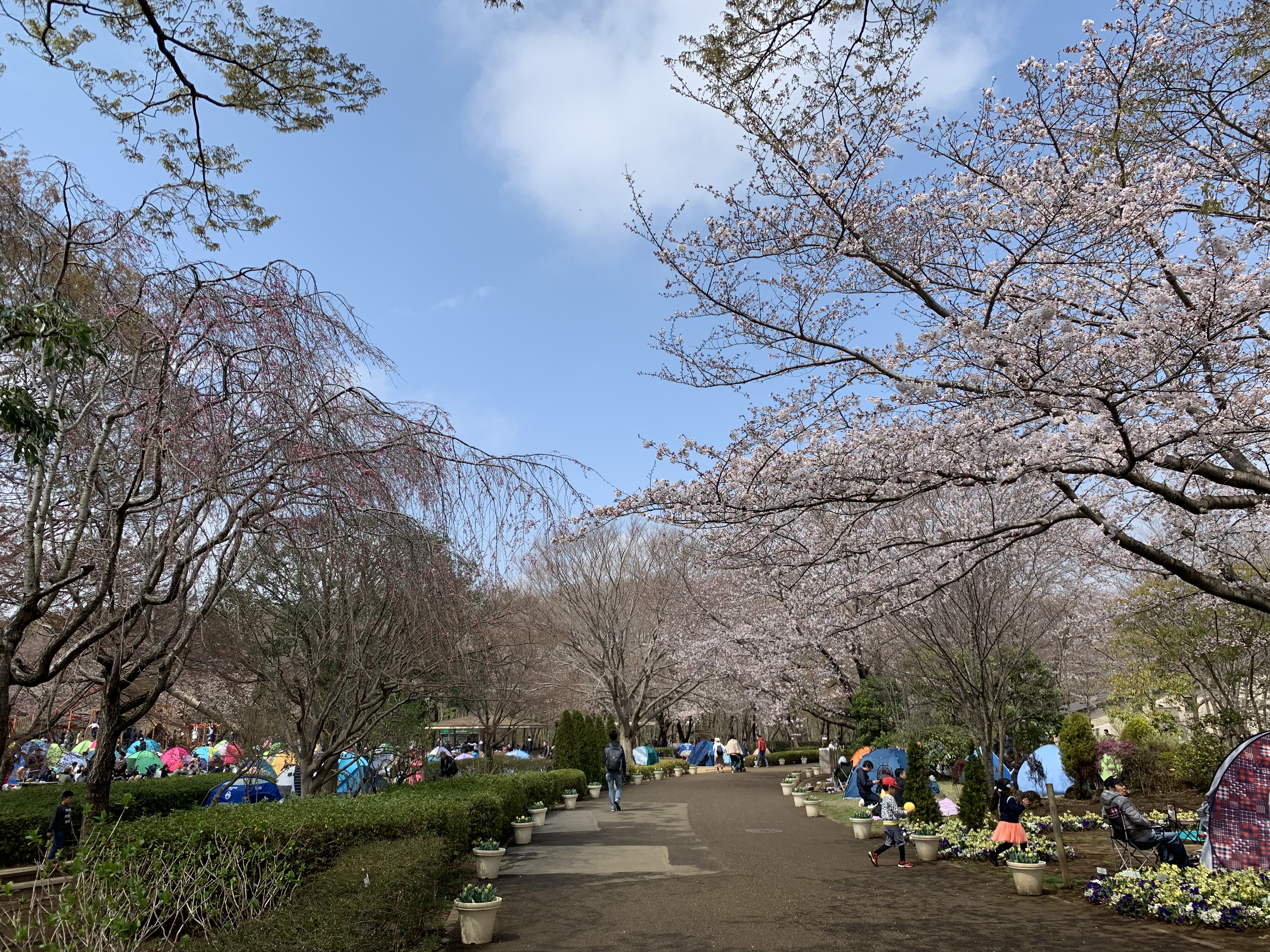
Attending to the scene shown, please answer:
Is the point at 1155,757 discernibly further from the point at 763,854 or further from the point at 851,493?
the point at 851,493

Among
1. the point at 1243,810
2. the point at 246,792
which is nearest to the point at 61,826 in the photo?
the point at 246,792

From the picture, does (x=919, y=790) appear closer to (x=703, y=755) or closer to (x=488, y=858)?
(x=488, y=858)

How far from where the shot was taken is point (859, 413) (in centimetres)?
773

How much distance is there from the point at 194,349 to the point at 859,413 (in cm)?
547

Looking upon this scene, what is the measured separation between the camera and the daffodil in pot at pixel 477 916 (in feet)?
23.0

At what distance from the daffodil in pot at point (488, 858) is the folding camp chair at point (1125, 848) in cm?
698

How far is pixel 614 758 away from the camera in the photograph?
17875 millimetres

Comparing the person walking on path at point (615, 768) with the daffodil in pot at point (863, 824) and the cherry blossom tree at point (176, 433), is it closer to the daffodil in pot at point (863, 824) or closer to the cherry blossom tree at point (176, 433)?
the daffodil in pot at point (863, 824)

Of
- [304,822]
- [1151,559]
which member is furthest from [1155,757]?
[304,822]

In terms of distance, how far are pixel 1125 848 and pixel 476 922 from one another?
288 inches

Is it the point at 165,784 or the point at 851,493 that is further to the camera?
the point at 165,784

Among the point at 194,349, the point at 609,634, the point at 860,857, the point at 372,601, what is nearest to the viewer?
the point at 194,349

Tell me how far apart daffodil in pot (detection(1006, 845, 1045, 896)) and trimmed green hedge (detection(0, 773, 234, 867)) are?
341 inches

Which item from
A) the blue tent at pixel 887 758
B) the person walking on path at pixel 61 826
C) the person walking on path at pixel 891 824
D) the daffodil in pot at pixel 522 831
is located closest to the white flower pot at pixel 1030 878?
the person walking on path at pixel 891 824
